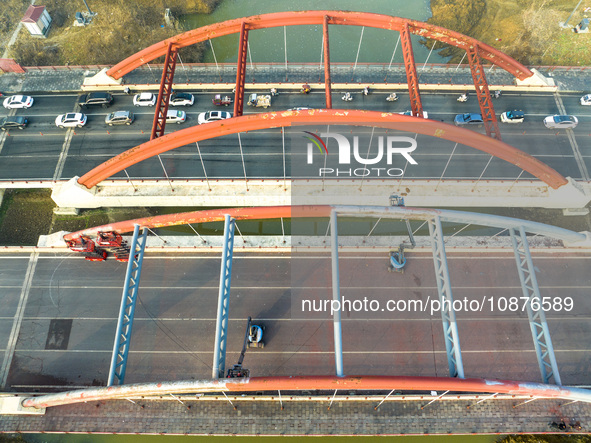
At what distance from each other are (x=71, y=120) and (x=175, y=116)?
46.8ft

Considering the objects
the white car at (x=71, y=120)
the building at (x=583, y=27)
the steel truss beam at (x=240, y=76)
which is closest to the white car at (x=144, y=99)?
the white car at (x=71, y=120)

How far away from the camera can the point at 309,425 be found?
1352 inches

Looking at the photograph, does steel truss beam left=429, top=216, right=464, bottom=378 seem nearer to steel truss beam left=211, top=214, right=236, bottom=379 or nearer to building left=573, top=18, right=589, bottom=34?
steel truss beam left=211, top=214, right=236, bottom=379

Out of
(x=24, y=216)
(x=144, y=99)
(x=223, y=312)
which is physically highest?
(x=144, y=99)

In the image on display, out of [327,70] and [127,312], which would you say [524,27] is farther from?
[127,312]

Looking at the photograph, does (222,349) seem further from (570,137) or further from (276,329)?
(570,137)

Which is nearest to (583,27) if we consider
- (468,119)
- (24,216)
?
(468,119)

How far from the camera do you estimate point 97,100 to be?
50.9 m

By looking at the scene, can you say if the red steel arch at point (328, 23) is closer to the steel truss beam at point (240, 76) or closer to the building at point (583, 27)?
the steel truss beam at point (240, 76)

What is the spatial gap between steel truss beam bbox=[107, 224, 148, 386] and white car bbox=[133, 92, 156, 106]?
24.6m

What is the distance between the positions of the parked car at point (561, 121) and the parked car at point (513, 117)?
3.58 m

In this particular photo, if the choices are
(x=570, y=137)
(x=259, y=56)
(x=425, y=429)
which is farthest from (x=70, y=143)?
(x=570, y=137)

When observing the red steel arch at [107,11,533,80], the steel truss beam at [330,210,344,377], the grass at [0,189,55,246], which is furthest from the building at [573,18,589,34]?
the grass at [0,189,55,246]

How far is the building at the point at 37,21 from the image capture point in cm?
5891
